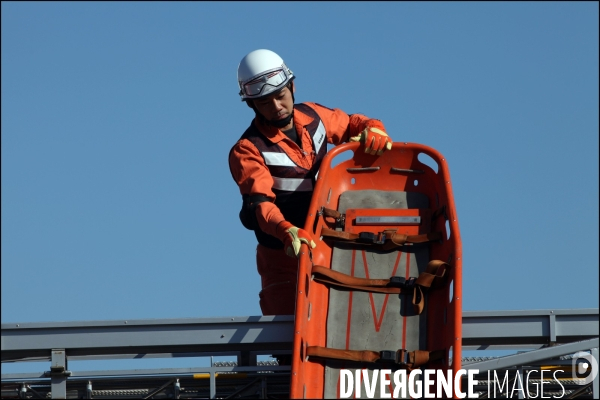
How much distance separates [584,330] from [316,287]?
2.08 metres

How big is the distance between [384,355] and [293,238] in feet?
3.44

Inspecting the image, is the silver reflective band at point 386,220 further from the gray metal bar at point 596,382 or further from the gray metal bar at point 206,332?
the gray metal bar at point 596,382

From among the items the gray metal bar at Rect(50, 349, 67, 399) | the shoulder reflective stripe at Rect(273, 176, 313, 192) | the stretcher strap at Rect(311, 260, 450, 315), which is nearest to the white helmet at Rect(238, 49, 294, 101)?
the shoulder reflective stripe at Rect(273, 176, 313, 192)

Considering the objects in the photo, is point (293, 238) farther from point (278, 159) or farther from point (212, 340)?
point (278, 159)

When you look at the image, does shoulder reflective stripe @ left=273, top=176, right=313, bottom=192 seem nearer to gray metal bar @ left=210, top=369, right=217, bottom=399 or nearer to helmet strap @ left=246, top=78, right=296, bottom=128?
helmet strap @ left=246, top=78, right=296, bottom=128

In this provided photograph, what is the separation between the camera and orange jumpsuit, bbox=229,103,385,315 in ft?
25.0

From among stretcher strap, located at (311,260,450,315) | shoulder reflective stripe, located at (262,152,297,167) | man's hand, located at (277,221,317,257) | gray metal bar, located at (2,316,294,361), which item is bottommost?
gray metal bar, located at (2,316,294,361)

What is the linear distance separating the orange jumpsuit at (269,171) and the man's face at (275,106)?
12 cm

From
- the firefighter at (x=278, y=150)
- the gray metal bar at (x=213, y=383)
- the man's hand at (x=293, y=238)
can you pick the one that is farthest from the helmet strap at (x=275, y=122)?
the gray metal bar at (x=213, y=383)

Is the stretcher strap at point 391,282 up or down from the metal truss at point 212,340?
up

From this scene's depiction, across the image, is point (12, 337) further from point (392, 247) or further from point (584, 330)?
point (584, 330)

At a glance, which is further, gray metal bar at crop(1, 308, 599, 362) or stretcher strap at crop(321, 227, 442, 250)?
stretcher strap at crop(321, 227, 442, 250)

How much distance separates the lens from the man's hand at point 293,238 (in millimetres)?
6801

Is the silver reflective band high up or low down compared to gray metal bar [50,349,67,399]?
up
